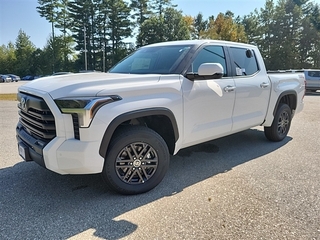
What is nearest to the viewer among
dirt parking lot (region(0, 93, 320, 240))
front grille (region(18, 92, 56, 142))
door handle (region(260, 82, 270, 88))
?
dirt parking lot (region(0, 93, 320, 240))

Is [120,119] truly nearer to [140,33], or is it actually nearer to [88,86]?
[88,86]

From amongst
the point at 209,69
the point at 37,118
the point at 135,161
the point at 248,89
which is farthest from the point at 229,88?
the point at 37,118

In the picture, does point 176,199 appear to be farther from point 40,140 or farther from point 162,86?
point 40,140

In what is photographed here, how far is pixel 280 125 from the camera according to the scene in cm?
546

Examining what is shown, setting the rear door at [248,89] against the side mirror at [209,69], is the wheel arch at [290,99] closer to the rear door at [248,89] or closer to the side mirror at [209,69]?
the rear door at [248,89]

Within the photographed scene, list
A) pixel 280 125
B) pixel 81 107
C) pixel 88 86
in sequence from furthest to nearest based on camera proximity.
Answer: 1. pixel 280 125
2. pixel 88 86
3. pixel 81 107

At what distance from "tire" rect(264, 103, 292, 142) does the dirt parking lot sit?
2.61 ft

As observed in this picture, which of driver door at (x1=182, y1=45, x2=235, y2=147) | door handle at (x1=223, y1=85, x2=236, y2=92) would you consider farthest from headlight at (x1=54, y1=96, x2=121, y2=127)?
door handle at (x1=223, y1=85, x2=236, y2=92)

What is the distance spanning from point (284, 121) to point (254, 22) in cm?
4807

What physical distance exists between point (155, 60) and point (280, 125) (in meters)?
3.12

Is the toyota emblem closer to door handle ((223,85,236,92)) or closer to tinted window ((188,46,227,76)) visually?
tinted window ((188,46,227,76))

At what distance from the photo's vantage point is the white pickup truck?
269 cm

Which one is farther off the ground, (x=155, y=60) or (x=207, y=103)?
(x=155, y=60)

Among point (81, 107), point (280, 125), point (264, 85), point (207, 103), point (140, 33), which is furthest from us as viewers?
point (140, 33)
